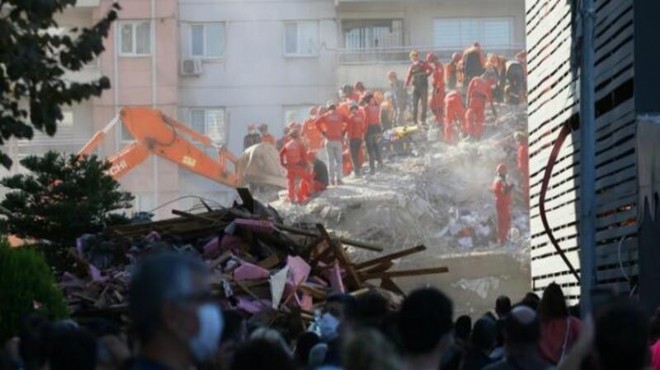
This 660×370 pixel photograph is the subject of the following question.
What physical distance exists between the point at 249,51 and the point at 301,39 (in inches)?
68.6

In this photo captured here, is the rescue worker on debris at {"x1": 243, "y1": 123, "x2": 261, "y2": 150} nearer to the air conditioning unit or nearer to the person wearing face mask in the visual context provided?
the air conditioning unit

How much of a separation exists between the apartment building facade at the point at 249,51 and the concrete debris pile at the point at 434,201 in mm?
6088

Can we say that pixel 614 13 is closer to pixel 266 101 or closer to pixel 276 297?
pixel 276 297

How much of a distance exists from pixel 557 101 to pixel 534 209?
8.91ft

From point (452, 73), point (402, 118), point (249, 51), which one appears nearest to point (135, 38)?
point (249, 51)

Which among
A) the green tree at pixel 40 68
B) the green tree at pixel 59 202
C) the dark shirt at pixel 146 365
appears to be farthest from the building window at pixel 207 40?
the dark shirt at pixel 146 365

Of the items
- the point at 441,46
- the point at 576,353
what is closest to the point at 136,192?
the point at 441,46

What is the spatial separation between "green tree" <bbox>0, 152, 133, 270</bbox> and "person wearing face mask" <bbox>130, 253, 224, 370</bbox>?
21.3 meters

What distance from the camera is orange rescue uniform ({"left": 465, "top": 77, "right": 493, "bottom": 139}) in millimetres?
49250

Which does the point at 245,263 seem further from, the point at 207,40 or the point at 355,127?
the point at 207,40

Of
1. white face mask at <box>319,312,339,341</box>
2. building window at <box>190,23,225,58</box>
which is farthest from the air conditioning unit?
white face mask at <box>319,312,339,341</box>

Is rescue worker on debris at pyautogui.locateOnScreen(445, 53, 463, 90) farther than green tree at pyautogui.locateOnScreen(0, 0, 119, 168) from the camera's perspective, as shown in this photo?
Yes

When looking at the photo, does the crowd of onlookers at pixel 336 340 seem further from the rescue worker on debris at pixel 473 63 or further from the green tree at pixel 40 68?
the rescue worker on debris at pixel 473 63

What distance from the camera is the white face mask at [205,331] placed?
4.93m
